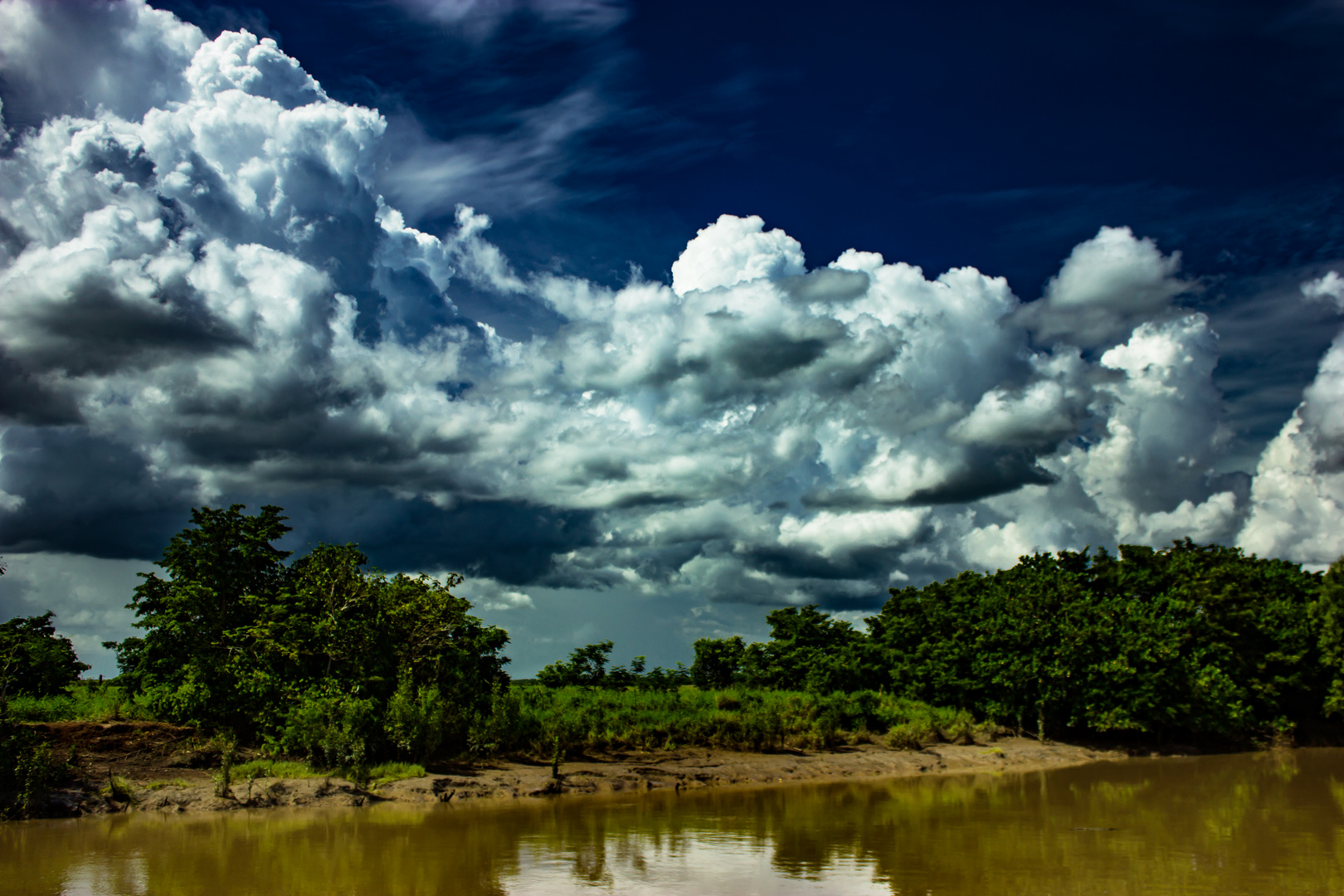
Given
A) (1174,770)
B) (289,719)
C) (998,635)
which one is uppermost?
(998,635)

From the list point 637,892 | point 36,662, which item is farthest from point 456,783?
point 36,662

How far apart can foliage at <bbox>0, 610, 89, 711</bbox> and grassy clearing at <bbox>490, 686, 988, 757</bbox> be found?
1549 cm

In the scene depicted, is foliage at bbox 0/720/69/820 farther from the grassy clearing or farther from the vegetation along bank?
the grassy clearing

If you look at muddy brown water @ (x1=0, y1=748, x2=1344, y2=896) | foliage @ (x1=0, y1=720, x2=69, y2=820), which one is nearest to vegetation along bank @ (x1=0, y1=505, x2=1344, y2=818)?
foliage @ (x1=0, y1=720, x2=69, y2=820)

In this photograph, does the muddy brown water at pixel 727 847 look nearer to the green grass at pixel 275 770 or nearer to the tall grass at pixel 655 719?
the green grass at pixel 275 770

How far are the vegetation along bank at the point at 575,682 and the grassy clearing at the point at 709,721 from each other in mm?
104

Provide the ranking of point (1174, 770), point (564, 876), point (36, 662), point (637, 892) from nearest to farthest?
point (637, 892) < point (564, 876) < point (36, 662) < point (1174, 770)

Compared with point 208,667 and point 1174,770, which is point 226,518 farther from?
point 1174,770

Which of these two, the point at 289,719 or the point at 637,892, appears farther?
the point at 289,719

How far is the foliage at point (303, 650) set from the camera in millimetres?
28156

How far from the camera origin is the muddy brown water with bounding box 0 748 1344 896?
16.1 meters

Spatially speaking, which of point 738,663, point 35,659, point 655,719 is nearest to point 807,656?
point 738,663

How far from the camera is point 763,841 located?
66.6ft

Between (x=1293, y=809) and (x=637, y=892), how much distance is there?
20.5m
